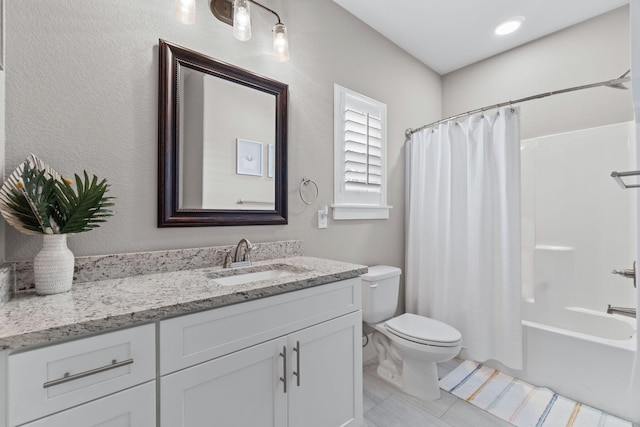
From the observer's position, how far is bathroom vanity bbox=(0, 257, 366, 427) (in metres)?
0.69

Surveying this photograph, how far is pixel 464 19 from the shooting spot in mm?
2143

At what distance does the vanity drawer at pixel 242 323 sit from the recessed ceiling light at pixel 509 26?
7.51 feet

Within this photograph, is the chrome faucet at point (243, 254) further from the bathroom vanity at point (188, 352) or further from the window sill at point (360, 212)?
the window sill at point (360, 212)

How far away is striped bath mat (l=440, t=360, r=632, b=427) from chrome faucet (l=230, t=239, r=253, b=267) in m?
1.56

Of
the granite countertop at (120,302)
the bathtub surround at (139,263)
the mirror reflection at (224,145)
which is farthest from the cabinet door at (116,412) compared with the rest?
the mirror reflection at (224,145)

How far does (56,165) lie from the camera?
1.09 metres

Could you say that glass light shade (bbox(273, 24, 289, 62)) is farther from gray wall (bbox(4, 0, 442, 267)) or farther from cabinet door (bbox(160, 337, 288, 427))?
cabinet door (bbox(160, 337, 288, 427))

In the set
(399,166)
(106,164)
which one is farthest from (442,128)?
(106,164)

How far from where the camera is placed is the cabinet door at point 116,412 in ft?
2.31

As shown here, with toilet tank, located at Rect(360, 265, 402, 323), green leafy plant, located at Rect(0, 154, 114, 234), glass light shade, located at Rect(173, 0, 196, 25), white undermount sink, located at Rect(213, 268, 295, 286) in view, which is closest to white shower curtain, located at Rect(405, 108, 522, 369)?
toilet tank, located at Rect(360, 265, 402, 323)

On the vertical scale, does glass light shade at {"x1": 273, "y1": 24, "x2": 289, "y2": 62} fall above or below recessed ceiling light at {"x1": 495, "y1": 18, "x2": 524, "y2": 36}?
below

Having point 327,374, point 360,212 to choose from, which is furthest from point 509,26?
point 327,374

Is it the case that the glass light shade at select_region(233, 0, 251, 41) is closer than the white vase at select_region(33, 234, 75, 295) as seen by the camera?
No

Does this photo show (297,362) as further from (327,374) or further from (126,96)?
(126,96)
